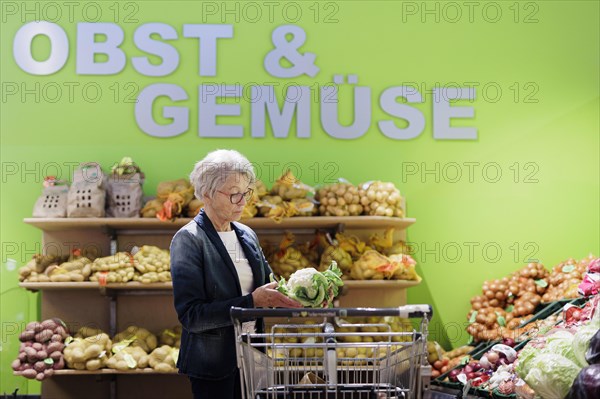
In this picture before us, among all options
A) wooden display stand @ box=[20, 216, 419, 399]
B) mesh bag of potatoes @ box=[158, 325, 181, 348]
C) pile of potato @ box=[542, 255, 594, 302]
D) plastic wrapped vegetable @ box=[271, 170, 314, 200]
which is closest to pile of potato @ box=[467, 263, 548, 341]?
pile of potato @ box=[542, 255, 594, 302]

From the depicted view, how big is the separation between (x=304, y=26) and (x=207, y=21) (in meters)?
0.84

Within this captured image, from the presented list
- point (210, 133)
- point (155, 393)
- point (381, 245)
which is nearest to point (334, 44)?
point (210, 133)

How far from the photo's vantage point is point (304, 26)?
7.25 metres

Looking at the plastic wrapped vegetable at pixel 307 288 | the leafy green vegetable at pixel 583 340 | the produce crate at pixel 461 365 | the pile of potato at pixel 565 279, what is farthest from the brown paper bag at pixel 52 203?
the leafy green vegetable at pixel 583 340

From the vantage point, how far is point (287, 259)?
21.0 ft

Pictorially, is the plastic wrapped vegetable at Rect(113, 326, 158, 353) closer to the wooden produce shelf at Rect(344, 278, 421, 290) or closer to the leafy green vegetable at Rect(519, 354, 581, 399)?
the wooden produce shelf at Rect(344, 278, 421, 290)

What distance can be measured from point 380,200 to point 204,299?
3021 mm

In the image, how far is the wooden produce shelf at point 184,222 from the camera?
6.30m

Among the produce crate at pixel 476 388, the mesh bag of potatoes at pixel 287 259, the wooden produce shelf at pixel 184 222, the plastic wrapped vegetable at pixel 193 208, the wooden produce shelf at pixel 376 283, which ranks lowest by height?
the produce crate at pixel 476 388

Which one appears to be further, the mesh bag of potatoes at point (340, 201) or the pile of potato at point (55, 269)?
the mesh bag of potatoes at point (340, 201)

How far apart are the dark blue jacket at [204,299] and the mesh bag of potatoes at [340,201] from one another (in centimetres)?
270

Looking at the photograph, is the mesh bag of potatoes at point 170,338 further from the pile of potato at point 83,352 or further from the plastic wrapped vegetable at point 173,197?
the plastic wrapped vegetable at point 173,197

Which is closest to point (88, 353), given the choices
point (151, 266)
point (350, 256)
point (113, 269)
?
point (113, 269)

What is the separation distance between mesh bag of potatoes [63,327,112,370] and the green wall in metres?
0.94
